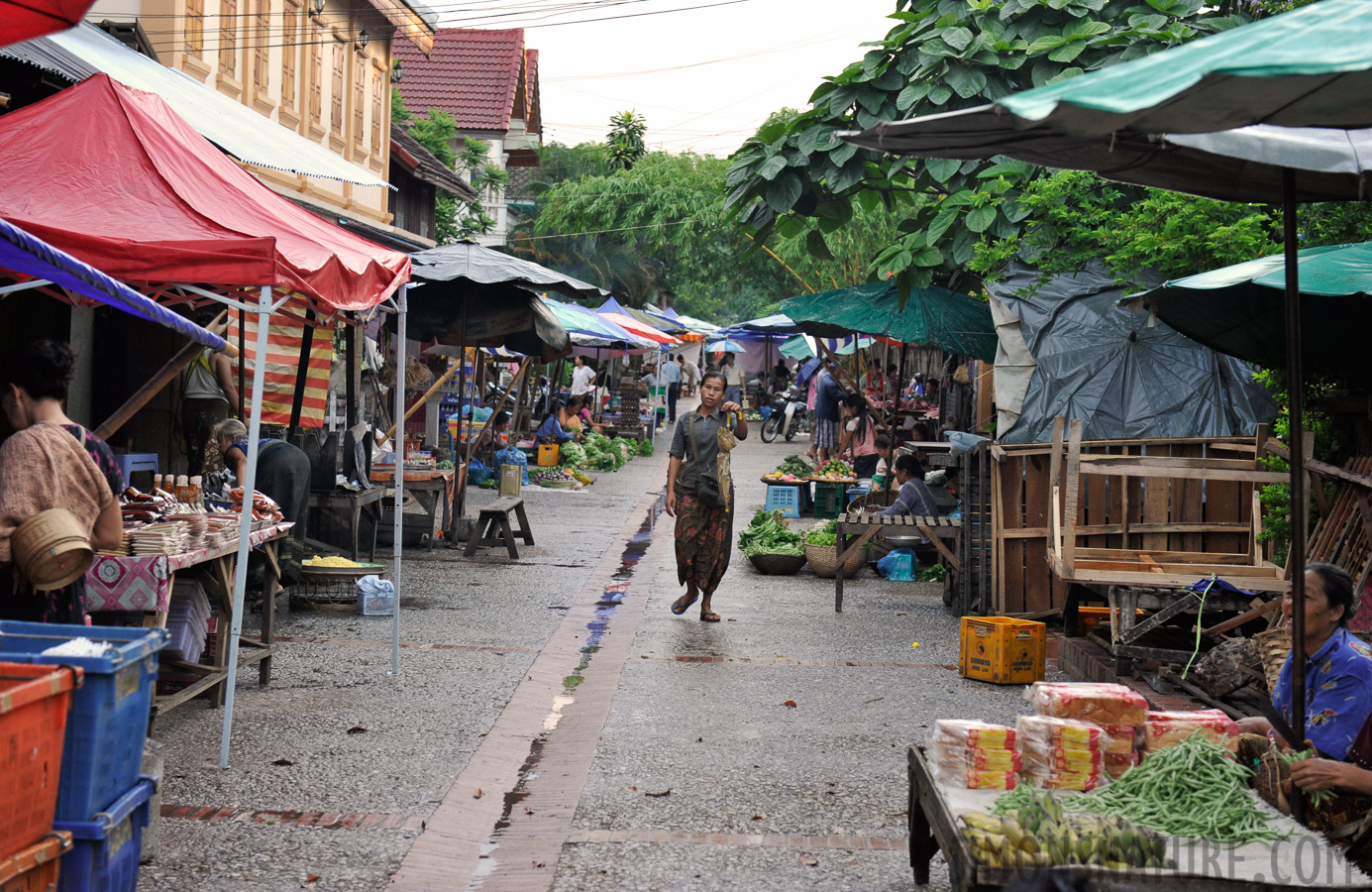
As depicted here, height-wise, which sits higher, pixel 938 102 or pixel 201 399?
pixel 938 102

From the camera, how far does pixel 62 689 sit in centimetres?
341

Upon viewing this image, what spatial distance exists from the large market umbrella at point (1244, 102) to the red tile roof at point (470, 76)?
127 feet

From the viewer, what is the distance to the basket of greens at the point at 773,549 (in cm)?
1280

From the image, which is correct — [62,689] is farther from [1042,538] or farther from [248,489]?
[1042,538]

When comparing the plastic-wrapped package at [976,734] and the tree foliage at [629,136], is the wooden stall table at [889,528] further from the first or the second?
the tree foliage at [629,136]

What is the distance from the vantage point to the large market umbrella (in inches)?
116

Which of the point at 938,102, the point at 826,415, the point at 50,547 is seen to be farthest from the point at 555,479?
the point at 50,547

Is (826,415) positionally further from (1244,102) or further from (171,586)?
(1244,102)

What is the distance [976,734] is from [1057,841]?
62 cm

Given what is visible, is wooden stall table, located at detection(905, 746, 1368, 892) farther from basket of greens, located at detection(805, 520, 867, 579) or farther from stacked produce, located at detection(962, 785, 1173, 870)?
basket of greens, located at detection(805, 520, 867, 579)

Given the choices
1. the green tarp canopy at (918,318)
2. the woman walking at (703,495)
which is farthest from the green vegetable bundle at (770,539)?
the woman walking at (703,495)

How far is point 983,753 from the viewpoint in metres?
4.17

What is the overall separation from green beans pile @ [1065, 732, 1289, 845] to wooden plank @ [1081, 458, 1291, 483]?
165 inches

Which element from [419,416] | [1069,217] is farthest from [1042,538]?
[419,416]
